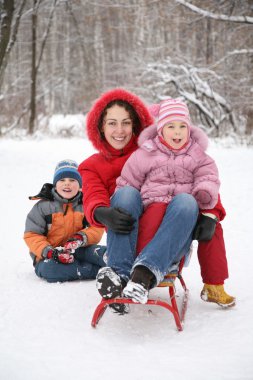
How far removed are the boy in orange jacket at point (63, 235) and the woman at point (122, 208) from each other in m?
0.56

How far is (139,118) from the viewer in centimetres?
271

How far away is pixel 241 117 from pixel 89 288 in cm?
1033

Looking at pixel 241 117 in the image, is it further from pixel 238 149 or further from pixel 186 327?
pixel 186 327

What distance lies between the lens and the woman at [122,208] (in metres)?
2.11

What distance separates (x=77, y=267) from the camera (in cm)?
303

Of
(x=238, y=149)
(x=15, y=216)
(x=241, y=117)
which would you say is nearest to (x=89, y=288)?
(x=15, y=216)

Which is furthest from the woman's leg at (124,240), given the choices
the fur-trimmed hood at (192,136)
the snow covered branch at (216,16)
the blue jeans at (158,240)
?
the snow covered branch at (216,16)

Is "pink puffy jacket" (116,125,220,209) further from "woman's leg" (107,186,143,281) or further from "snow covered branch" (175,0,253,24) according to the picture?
"snow covered branch" (175,0,253,24)

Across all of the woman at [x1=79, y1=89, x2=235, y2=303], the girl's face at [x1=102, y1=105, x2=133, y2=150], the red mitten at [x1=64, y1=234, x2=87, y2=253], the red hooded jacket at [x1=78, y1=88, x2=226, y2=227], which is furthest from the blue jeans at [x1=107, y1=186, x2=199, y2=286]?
the red mitten at [x1=64, y1=234, x2=87, y2=253]

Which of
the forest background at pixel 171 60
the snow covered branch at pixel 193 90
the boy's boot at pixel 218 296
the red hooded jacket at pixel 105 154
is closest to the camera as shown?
the boy's boot at pixel 218 296

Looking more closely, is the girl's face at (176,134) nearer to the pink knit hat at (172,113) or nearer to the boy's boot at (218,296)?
the pink knit hat at (172,113)

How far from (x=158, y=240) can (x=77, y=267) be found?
1.02 meters

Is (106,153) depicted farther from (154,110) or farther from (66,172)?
(66,172)

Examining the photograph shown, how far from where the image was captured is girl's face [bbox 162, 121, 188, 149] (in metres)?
2.42
